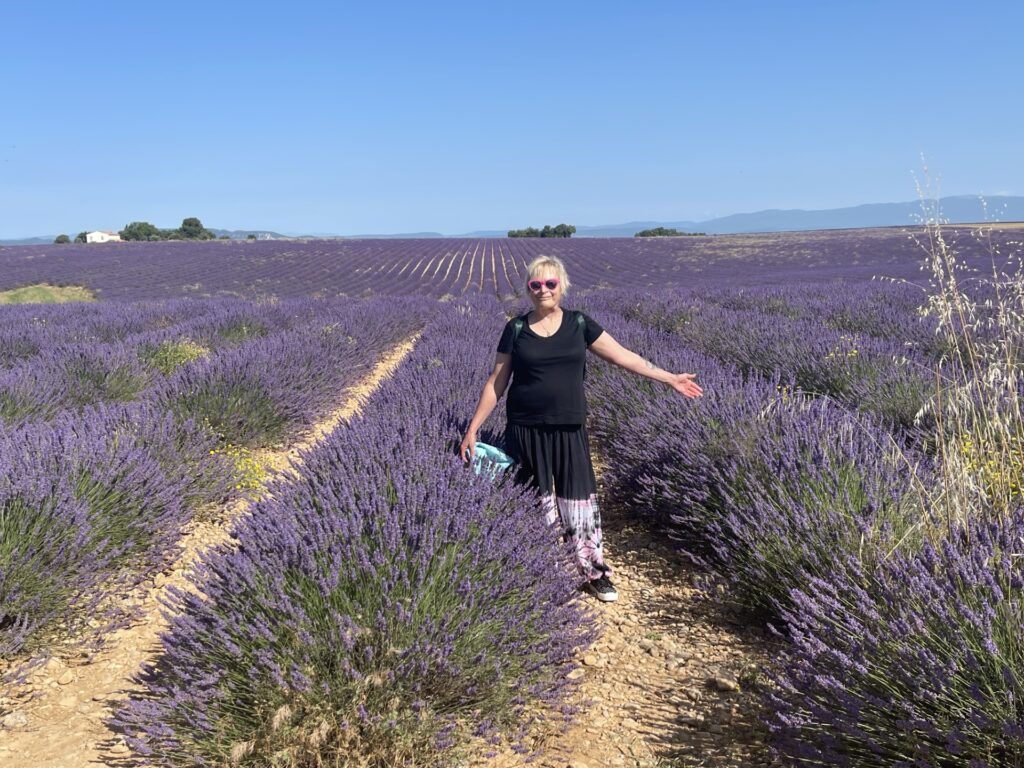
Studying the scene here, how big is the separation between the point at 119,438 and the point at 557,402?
2.31m

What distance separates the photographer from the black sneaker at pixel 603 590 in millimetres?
2760

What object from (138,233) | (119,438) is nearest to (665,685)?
(119,438)

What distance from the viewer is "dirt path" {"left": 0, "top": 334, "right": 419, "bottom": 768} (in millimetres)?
1862

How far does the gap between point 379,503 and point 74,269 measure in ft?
93.4

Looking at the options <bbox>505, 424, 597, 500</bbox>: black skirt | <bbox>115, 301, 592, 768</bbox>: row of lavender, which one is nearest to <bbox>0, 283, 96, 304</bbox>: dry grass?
<bbox>505, 424, 597, 500</bbox>: black skirt

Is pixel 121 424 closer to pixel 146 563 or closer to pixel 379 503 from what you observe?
pixel 146 563

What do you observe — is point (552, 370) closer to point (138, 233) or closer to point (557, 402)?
point (557, 402)

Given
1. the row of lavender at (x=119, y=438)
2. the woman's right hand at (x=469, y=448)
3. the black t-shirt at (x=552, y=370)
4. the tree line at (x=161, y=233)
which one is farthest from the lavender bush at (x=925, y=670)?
the tree line at (x=161, y=233)

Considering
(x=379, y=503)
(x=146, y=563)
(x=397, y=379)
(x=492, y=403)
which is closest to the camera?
(x=379, y=503)

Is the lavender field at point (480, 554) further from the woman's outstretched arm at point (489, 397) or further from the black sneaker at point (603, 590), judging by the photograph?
the black sneaker at point (603, 590)

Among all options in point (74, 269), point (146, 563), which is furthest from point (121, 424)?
point (74, 269)

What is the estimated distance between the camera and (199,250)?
112ft

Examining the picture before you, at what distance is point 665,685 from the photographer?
217 centimetres

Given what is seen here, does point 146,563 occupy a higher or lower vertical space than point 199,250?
lower
